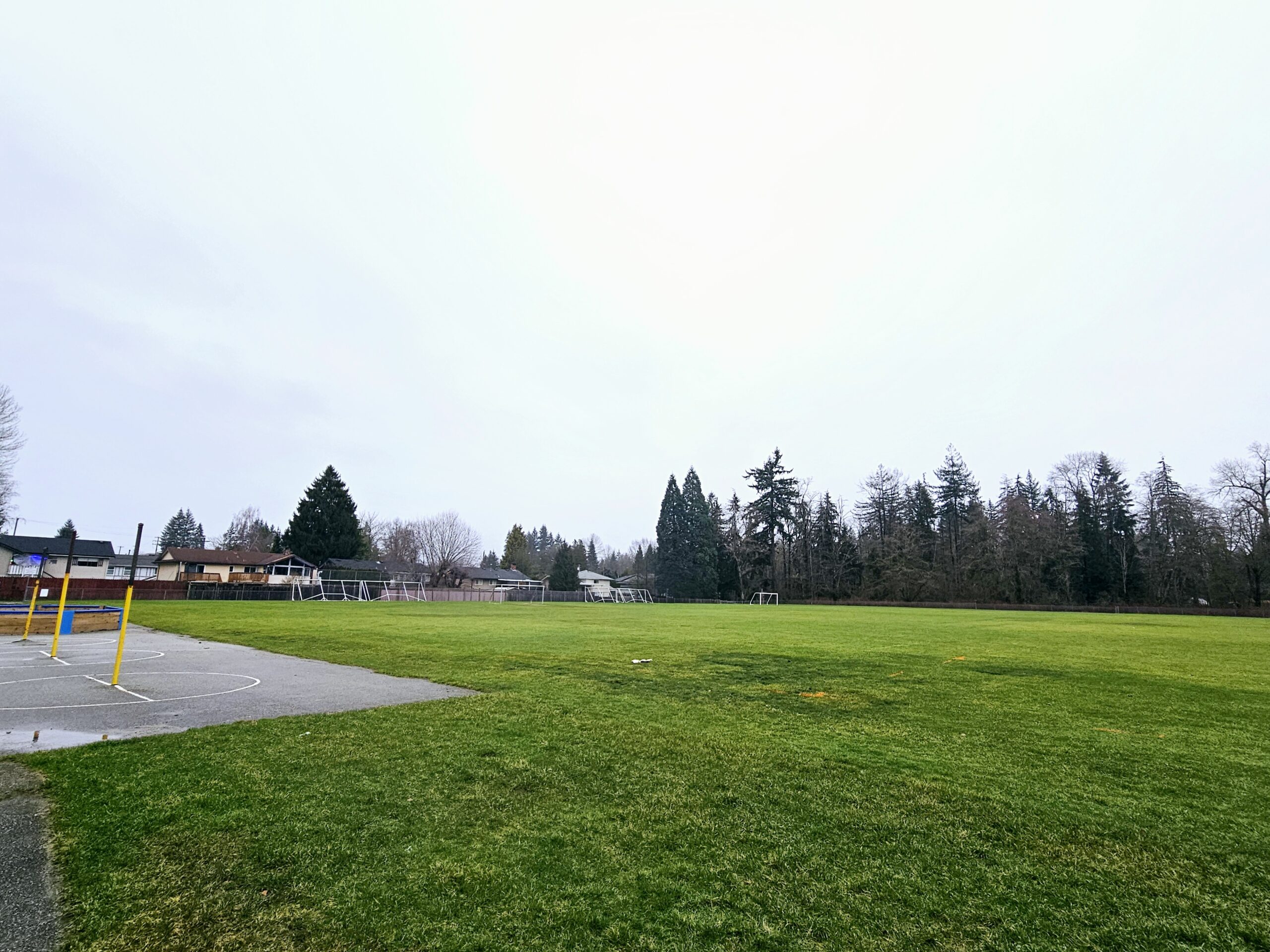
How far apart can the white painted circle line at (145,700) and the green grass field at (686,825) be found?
2.48 metres

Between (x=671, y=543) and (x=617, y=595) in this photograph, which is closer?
(x=617, y=595)

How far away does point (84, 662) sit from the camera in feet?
37.1

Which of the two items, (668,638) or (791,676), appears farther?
(668,638)

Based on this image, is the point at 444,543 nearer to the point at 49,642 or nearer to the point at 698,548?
the point at 698,548

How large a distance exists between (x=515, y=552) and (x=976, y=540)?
76454 millimetres

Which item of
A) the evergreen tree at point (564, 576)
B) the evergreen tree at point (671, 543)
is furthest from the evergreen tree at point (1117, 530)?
the evergreen tree at point (564, 576)

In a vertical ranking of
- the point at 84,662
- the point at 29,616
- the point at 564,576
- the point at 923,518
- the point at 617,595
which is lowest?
the point at 617,595

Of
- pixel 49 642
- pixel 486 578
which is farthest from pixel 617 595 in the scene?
pixel 49 642

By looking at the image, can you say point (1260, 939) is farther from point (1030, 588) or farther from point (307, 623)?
point (1030, 588)

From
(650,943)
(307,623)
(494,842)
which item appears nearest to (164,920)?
(494,842)

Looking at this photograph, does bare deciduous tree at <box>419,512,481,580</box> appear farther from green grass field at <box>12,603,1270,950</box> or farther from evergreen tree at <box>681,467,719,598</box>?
green grass field at <box>12,603,1270,950</box>

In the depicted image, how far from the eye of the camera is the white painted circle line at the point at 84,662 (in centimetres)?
1061

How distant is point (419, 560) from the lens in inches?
3445

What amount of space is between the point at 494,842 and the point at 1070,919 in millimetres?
3006
